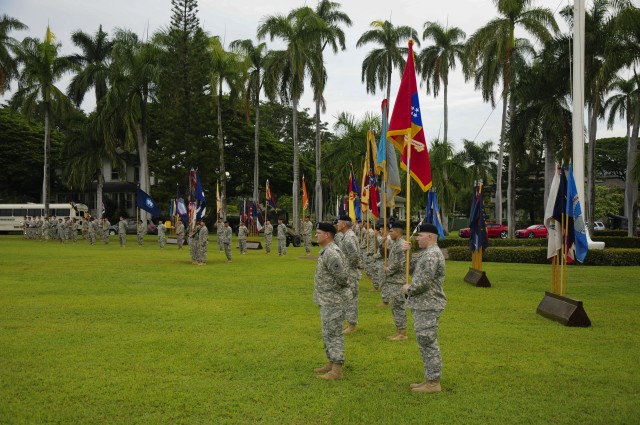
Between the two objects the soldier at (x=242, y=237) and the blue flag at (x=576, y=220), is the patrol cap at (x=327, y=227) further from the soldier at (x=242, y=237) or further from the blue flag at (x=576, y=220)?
the soldier at (x=242, y=237)

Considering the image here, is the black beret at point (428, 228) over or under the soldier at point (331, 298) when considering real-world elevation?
over

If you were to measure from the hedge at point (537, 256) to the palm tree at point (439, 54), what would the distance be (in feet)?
84.6

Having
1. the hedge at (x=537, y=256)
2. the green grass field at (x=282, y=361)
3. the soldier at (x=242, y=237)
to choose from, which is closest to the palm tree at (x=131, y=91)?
the soldier at (x=242, y=237)

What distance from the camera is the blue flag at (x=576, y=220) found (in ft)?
40.8

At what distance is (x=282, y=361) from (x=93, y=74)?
47.4 meters

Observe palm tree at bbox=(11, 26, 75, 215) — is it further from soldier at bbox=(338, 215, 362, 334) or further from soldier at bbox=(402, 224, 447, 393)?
soldier at bbox=(402, 224, 447, 393)

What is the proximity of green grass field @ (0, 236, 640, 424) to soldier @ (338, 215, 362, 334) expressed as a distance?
0.79 feet

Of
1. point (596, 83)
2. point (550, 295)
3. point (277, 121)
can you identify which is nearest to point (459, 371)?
point (550, 295)

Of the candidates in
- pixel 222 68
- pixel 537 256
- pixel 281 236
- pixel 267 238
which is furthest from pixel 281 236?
pixel 222 68

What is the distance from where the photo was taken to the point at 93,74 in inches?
1989

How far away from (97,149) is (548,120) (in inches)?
1490

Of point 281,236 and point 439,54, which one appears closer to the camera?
point 281,236

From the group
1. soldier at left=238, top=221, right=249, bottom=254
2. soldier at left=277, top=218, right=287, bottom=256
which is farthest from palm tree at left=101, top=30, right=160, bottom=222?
soldier at left=277, top=218, right=287, bottom=256

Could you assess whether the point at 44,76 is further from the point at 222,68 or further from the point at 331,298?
the point at 331,298
